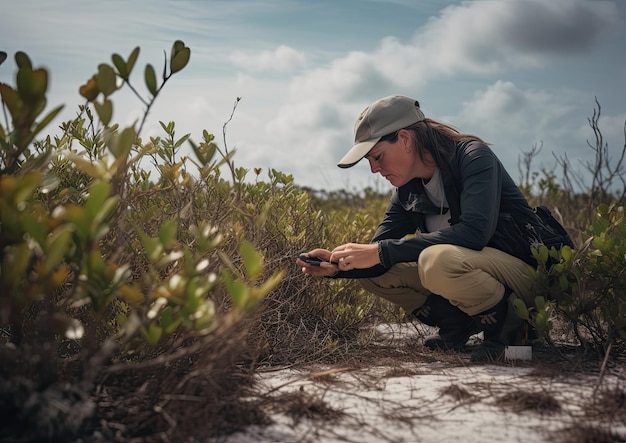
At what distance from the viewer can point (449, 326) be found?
12.1 feet

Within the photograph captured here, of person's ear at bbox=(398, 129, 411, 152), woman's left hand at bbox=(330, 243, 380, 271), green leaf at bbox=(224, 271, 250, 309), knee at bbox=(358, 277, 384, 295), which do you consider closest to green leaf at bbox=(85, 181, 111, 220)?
green leaf at bbox=(224, 271, 250, 309)

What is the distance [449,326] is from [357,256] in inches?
30.0

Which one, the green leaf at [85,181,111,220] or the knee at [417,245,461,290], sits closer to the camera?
the green leaf at [85,181,111,220]

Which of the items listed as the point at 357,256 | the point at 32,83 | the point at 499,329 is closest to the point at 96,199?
the point at 32,83

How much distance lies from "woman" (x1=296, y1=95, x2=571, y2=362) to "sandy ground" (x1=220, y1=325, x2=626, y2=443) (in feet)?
1.36

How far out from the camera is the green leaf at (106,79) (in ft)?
7.50

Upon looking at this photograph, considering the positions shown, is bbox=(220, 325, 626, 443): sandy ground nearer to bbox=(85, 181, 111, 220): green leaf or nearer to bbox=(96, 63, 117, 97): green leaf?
bbox=(85, 181, 111, 220): green leaf

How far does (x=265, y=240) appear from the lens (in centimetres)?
395

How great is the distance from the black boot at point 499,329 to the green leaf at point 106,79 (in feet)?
6.87

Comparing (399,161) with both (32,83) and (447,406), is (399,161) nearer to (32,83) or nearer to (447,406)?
(447,406)

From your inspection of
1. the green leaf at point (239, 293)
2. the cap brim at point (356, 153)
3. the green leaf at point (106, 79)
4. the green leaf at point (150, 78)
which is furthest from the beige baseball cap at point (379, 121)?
the green leaf at point (239, 293)

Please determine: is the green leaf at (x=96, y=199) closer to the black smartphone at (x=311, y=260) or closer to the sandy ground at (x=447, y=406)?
the sandy ground at (x=447, y=406)

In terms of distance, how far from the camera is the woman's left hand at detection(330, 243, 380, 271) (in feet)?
10.9

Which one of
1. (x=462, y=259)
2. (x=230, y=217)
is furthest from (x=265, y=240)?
(x=462, y=259)
